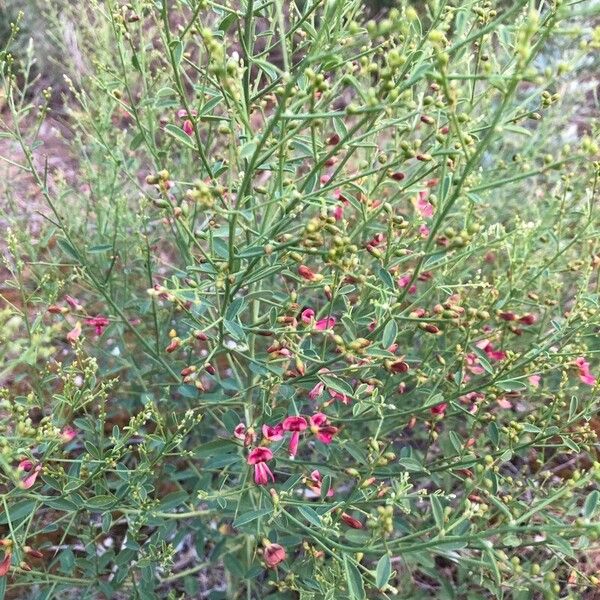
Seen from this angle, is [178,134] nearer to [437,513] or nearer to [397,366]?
[397,366]

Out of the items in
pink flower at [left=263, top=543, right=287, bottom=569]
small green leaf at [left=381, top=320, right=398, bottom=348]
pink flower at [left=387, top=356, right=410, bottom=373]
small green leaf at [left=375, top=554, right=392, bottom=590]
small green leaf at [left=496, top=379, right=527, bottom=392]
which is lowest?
pink flower at [left=263, top=543, right=287, bottom=569]

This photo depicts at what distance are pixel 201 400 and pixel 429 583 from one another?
127 centimetres

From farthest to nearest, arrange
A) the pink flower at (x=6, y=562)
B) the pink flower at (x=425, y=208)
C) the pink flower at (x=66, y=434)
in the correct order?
the pink flower at (x=425, y=208) < the pink flower at (x=6, y=562) < the pink flower at (x=66, y=434)

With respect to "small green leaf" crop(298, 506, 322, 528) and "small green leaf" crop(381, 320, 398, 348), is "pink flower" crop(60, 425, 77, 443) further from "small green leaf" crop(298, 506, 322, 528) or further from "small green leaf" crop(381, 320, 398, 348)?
"small green leaf" crop(381, 320, 398, 348)

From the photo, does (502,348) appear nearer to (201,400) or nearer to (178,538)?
(201,400)

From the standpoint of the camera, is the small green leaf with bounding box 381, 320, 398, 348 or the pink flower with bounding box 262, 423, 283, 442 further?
the pink flower with bounding box 262, 423, 283, 442

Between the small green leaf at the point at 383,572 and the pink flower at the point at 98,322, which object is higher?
the pink flower at the point at 98,322

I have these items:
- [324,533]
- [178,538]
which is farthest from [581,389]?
[178,538]

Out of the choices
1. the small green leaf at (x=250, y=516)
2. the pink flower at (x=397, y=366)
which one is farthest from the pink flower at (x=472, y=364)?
the small green leaf at (x=250, y=516)

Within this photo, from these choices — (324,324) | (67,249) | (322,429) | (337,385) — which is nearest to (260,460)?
(322,429)

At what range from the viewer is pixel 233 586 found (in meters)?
2.26

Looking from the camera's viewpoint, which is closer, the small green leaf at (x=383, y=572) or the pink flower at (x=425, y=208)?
the small green leaf at (x=383, y=572)

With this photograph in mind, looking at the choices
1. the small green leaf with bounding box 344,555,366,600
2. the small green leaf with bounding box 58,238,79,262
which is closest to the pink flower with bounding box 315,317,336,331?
the small green leaf with bounding box 344,555,366,600

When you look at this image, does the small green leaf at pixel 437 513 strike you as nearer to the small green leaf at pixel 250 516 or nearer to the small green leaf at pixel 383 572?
the small green leaf at pixel 383 572
